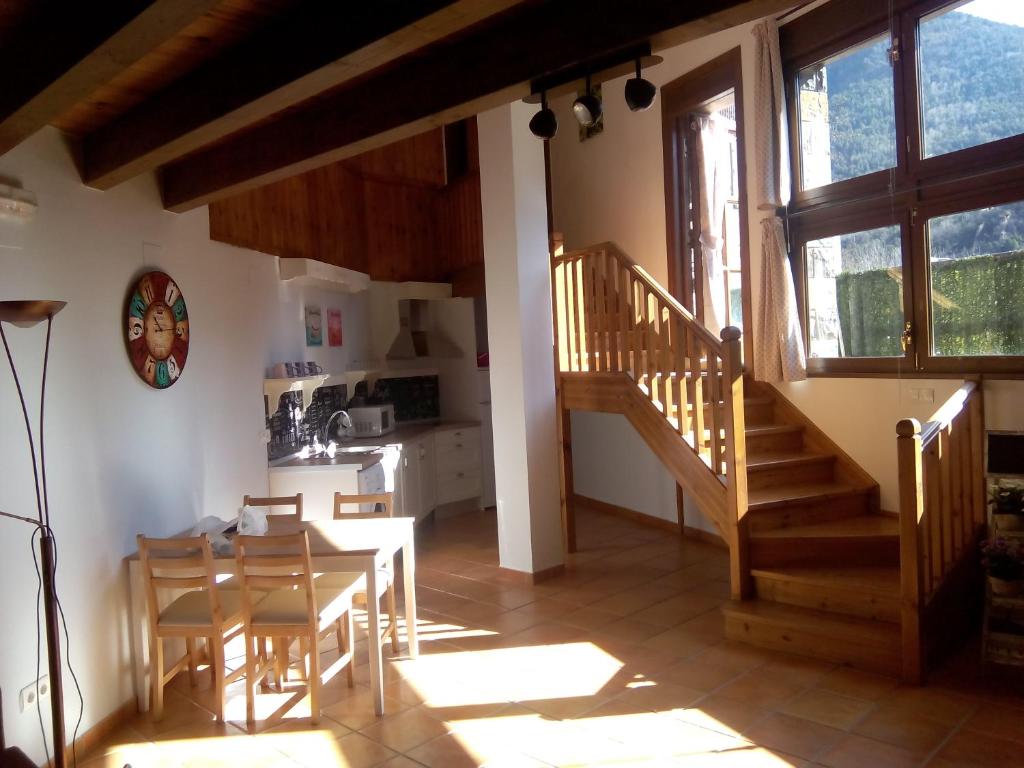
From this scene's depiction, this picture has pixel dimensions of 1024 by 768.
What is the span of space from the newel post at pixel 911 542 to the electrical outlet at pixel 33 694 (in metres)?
3.92

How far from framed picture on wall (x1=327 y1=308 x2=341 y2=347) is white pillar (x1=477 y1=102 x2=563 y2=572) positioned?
6.28 ft

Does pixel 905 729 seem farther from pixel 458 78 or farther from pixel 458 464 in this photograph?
pixel 458 464

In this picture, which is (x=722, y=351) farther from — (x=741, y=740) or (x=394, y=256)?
(x=394, y=256)

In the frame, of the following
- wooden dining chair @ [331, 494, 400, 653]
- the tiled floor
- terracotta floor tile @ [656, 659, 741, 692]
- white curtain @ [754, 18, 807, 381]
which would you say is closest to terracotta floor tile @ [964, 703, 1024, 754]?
the tiled floor

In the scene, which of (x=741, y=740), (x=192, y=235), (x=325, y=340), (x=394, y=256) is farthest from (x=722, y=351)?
(x=394, y=256)

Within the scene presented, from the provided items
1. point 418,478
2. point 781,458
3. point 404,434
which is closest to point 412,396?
point 404,434

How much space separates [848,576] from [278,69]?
3840mm

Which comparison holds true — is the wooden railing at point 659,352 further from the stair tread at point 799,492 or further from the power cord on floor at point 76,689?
the power cord on floor at point 76,689

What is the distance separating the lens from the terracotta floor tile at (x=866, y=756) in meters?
3.01

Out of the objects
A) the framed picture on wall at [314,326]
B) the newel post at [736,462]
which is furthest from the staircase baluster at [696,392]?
the framed picture on wall at [314,326]

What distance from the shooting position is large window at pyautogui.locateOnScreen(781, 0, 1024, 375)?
435 centimetres

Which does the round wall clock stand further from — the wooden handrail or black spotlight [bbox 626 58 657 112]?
the wooden handrail

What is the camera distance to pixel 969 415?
4.33 meters

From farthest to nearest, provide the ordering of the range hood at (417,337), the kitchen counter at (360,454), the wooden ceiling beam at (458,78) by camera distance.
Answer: the range hood at (417,337)
the kitchen counter at (360,454)
the wooden ceiling beam at (458,78)
